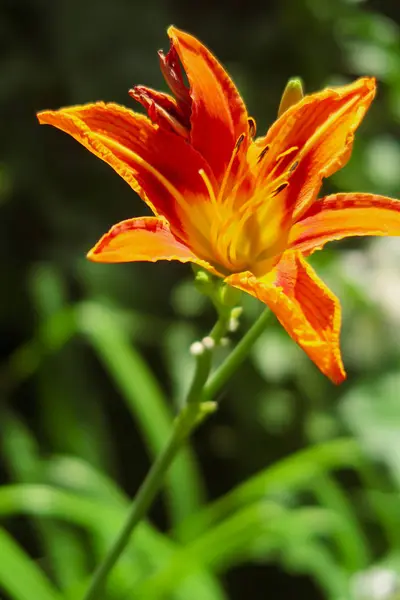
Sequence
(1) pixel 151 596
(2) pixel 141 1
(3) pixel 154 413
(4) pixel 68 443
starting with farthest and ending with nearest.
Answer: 1. (2) pixel 141 1
2. (4) pixel 68 443
3. (3) pixel 154 413
4. (1) pixel 151 596

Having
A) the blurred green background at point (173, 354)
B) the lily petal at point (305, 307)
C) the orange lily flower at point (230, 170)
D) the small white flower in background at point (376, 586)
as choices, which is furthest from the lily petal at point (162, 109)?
the blurred green background at point (173, 354)

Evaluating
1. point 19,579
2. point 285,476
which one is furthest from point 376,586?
point 19,579

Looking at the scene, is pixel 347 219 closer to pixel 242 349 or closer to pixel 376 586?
pixel 242 349

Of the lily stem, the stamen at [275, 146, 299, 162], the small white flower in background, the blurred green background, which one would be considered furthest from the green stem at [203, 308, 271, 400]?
the blurred green background

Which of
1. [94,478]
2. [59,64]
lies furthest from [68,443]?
[59,64]

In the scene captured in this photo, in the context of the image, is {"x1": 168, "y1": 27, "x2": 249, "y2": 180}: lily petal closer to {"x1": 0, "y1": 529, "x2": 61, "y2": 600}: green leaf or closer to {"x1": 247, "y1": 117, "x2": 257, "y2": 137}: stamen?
{"x1": 247, "y1": 117, "x2": 257, "y2": 137}: stamen

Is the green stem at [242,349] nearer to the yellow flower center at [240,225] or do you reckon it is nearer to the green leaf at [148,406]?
the yellow flower center at [240,225]

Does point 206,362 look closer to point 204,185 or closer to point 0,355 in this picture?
point 204,185

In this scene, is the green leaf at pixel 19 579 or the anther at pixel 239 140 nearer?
the anther at pixel 239 140
